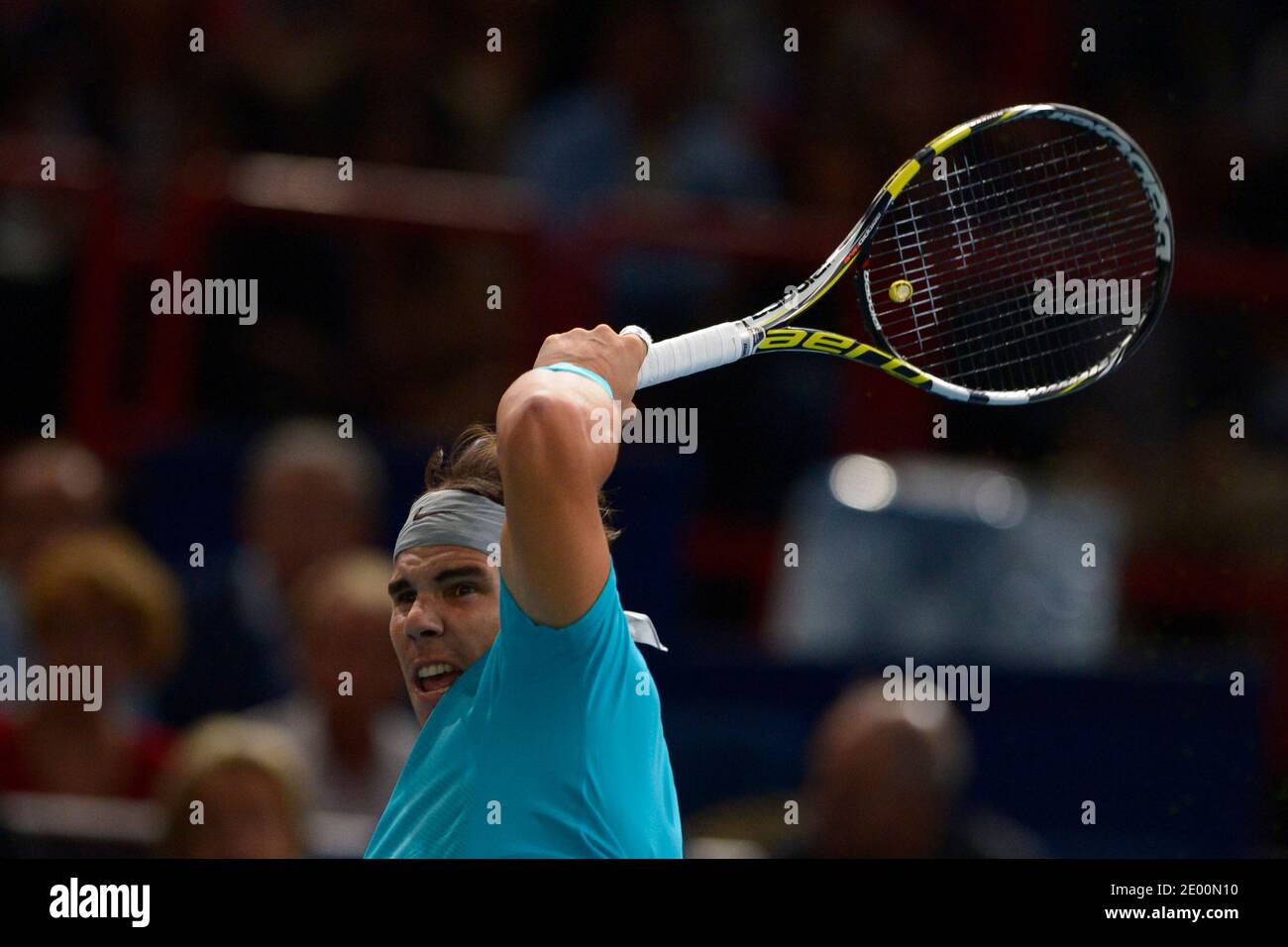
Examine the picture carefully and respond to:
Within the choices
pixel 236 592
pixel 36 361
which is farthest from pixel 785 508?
pixel 36 361

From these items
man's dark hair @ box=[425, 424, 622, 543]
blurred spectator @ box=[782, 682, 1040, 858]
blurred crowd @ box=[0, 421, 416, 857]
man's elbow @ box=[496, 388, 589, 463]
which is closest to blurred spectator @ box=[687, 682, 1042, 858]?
blurred spectator @ box=[782, 682, 1040, 858]

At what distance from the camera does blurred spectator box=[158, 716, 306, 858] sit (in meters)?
3.60

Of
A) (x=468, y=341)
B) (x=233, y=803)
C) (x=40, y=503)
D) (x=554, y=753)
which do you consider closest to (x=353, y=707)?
(x=233, y=803)

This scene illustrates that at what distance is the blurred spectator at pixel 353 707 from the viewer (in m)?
4.14

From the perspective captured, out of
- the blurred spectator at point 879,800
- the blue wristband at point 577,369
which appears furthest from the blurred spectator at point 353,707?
the blue wristband at point 577,369

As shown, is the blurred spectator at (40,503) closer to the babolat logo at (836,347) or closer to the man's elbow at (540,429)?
the babolat logo at (836,347)

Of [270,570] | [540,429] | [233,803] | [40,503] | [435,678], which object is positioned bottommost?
[233,803]

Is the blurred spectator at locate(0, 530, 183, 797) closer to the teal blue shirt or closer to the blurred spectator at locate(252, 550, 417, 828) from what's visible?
the blurred spectator at locate(252, 550, 417, 828)

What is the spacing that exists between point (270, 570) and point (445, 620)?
247 cm

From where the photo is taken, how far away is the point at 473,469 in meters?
2.50

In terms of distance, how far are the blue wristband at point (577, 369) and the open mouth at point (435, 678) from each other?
37 centimetres

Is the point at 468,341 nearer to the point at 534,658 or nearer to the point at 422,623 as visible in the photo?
the point at 422,623

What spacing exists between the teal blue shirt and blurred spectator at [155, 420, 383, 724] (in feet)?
7.68

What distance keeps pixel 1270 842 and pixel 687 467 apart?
1532 millimetres
